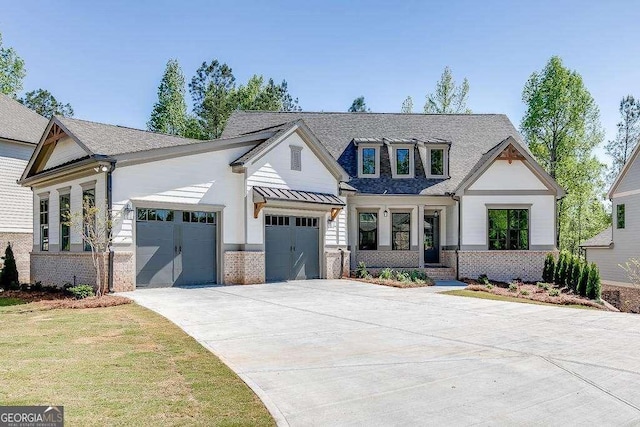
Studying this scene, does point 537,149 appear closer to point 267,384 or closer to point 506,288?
point 506,288

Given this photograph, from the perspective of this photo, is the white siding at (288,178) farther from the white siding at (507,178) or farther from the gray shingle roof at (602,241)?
the gray shingle roof at (602,241)

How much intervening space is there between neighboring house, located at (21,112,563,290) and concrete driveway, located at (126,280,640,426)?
369cm

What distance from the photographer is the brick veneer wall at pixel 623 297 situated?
25359 mm

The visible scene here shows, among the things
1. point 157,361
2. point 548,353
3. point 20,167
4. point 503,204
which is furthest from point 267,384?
point 20,167

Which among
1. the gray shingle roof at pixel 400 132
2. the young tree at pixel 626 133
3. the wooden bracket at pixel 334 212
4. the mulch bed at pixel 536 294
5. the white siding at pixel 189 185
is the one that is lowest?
the mulch bed at pixel 536 294

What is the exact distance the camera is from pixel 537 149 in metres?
36.7

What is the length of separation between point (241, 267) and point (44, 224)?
8189 mm

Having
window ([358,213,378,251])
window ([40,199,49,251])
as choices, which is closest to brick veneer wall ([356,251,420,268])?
window ([358,213,378,251])

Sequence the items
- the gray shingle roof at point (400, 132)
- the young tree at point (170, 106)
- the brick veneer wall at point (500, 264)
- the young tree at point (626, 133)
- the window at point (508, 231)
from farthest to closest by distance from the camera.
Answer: the young tree at point (170, 106) → the young tree at point (626, 133) → the gray shingle roof at point (400, 132) → the window at point (508, 231) → the brick veneer wall at point (500, 264)

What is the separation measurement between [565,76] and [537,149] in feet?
17.2

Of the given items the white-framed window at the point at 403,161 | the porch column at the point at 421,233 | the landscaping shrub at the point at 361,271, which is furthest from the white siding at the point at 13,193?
the porch column at the point at 421,233

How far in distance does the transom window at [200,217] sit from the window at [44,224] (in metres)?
6.29

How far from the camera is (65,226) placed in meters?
18.2

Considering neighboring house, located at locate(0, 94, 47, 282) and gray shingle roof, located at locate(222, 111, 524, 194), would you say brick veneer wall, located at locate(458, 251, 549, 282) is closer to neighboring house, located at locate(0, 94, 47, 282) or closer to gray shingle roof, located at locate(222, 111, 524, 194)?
gray shingle roof, located at locate(222, 111, 524, 194)
